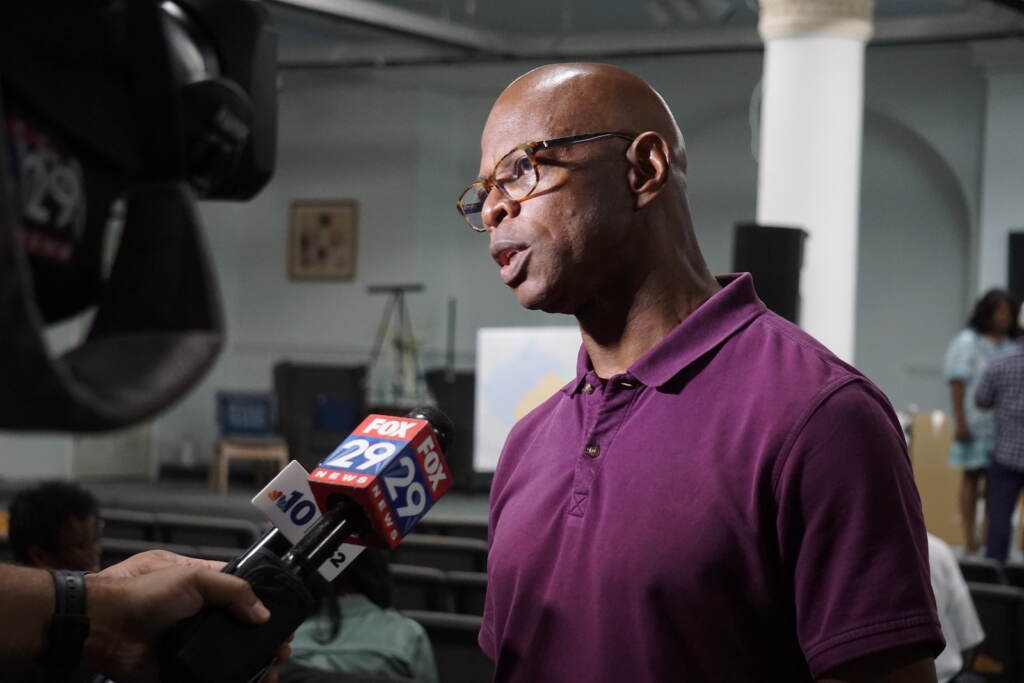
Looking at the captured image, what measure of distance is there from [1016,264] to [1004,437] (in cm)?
381

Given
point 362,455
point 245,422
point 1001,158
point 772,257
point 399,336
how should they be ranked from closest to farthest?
point 362,455 → point 772,257 → point 1001,158 → point 245,422 → point 399,336

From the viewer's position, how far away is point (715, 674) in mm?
1288

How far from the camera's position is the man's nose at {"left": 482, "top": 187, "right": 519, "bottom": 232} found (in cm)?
150

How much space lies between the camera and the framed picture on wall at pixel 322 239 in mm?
13078

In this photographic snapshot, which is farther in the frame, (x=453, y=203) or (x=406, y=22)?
(x=453, y=203)

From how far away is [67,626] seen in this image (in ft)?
4.03

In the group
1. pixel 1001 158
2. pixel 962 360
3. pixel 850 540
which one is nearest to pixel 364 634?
pixel 850 540

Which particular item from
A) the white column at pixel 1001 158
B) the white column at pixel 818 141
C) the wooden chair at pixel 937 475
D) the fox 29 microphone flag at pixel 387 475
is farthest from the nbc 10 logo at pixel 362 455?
the white column at pixel 1001 158

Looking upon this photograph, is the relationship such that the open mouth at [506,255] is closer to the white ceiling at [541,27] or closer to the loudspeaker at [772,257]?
the loudspeaker at [772,257]

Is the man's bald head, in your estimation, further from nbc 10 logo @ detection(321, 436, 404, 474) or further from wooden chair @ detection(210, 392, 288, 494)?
wooden chair @ detection(210, 392, 288, 494)

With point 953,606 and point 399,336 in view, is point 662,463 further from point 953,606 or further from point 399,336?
point 399,336

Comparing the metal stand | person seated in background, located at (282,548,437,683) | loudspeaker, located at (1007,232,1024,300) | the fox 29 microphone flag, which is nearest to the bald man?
the fox 29 microphone flag

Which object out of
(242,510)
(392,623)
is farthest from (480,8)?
(392,623)

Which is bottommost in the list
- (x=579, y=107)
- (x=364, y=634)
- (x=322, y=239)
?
(x=364, y=634)
